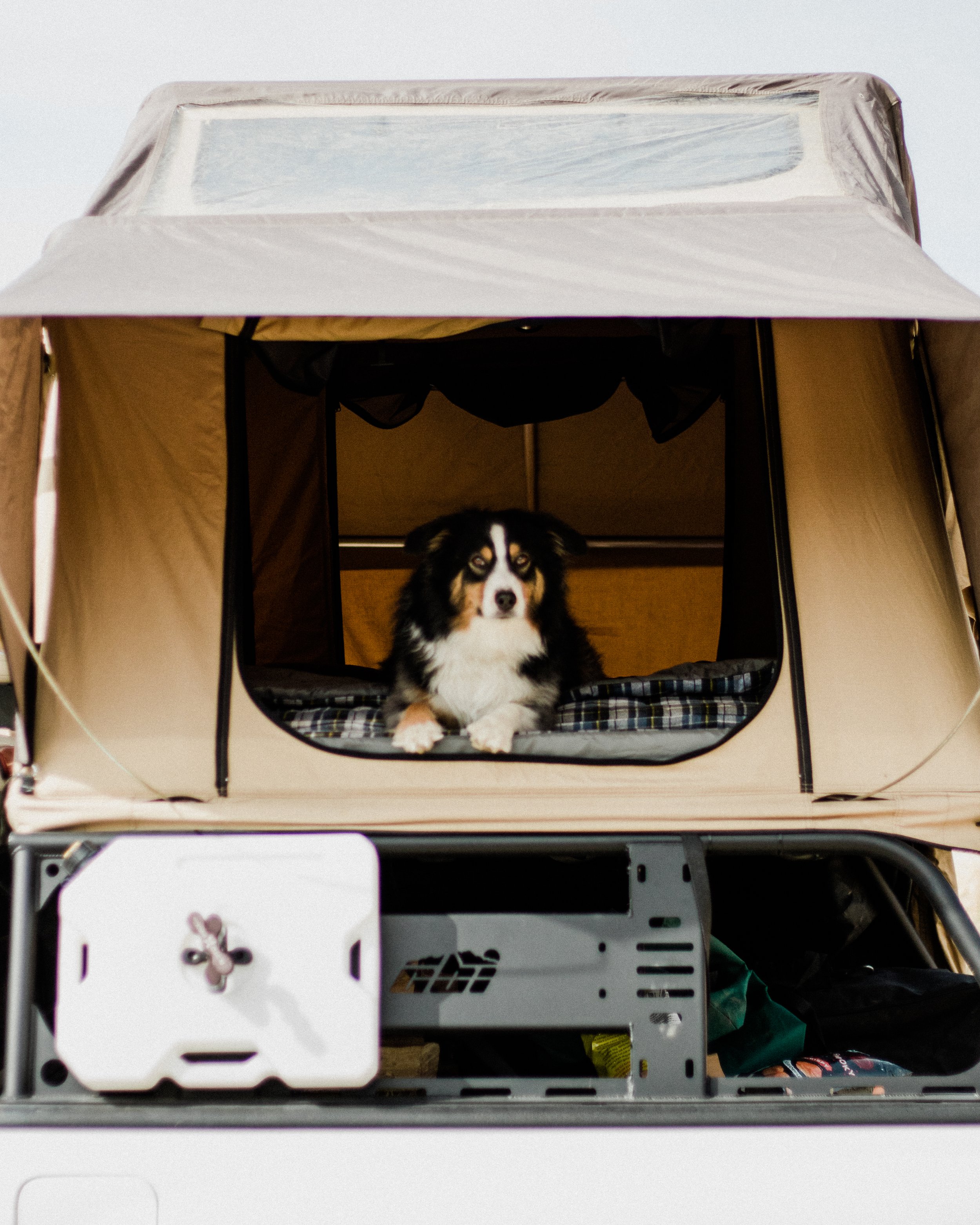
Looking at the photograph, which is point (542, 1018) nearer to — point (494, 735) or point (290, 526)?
point (494, 735)

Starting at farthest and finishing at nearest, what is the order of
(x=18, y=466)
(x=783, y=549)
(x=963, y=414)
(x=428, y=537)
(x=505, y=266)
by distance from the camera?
(x=428, y=537) → (x=783, y=549) → (x=963, y=414) → (x=18, y=466) → (x=505, y=266)

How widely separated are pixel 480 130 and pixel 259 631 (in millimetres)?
2025

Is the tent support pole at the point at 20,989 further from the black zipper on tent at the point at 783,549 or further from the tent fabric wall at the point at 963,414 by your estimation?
the tent fabric wall at the point at 963,414

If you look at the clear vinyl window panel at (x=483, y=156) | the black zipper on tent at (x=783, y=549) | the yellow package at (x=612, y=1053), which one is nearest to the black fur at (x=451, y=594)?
the black zipper on tent at (x=783, y=549)

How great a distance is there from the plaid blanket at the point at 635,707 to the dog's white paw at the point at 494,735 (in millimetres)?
226

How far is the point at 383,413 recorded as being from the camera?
3.67 m

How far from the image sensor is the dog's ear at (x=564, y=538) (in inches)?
112

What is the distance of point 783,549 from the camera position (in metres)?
2.14

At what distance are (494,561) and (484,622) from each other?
17cm

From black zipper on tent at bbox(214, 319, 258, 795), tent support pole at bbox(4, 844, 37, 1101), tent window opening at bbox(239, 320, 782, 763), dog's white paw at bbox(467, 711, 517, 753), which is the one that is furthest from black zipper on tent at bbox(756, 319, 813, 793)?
tent support pole at bbox(4, 844, 37, 1101)

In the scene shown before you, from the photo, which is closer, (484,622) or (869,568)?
(869,568)

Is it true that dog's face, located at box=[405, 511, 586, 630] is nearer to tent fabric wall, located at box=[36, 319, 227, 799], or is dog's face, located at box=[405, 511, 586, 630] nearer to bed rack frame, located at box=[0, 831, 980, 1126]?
tent fabric wall, located at box=[36, 319, 227, 799]

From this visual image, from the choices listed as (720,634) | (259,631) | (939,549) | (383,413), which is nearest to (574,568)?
(720,634)

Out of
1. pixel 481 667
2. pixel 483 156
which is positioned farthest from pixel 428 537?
pixel 483 156
